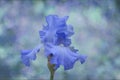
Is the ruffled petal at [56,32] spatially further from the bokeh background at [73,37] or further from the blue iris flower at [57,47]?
the bokeh background at [73,37]

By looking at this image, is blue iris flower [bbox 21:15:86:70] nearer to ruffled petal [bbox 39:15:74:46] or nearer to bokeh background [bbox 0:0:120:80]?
ruffled petal [bbox 39:15:74:46]

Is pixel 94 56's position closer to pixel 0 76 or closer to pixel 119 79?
pixel 119 79

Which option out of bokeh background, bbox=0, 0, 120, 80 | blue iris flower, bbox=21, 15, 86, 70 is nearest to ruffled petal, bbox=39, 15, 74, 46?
blue iris flower, bbox=21, 15, 86, 70

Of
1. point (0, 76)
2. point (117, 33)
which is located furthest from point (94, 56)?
point (0, 76)

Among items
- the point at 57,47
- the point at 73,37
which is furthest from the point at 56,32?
the point at 73,37

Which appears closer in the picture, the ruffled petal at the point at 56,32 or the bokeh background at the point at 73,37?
the ruffled petal at the point at 56,32

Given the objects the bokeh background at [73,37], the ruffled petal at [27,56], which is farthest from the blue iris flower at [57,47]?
the bokeh background at [73,37]

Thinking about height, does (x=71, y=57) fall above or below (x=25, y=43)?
below
